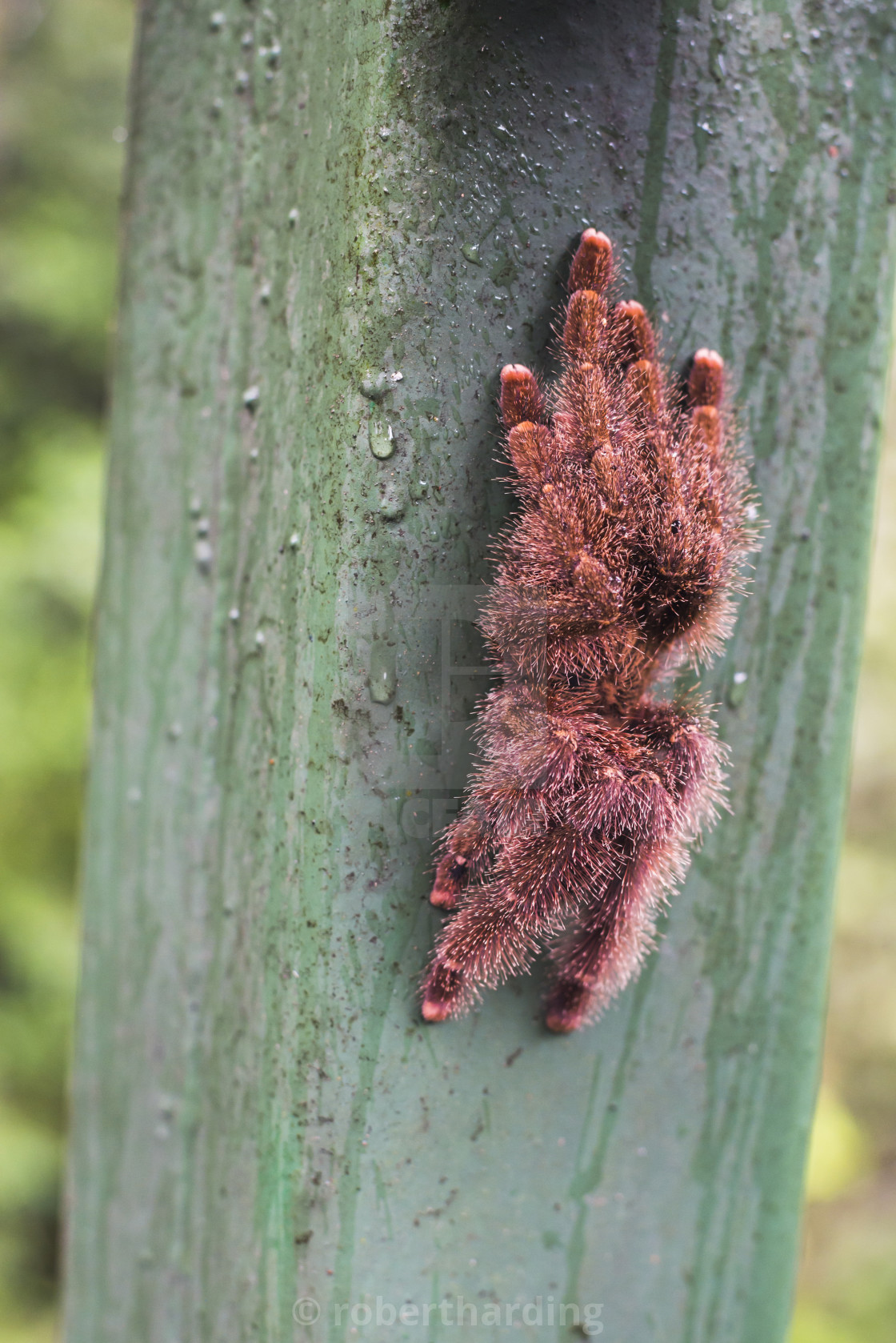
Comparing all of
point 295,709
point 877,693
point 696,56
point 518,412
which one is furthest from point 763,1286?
point 877,693

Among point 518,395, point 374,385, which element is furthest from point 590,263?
point 374,385

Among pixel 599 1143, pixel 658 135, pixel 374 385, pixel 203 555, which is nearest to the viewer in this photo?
pixel 374 385

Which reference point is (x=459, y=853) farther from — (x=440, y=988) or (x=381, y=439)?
(x=381, y=439)

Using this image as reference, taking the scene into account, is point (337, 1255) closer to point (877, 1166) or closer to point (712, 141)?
point (712, 141)

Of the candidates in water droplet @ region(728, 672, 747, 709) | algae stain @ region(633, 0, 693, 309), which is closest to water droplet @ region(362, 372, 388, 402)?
algae stain @ region(633, 0, 693, 309)

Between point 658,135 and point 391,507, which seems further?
point 658,135

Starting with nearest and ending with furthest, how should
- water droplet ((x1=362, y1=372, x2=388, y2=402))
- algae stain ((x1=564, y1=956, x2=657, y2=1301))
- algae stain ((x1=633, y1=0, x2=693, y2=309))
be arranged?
1. water droplet ((x1=362, y1=372, x2=388, y2=402))
2. algae stain ((x1=633, y1=0, x2=693, y2=309))
3. algae stain ((x1=564, y1=956, x2=657, y2=1301))

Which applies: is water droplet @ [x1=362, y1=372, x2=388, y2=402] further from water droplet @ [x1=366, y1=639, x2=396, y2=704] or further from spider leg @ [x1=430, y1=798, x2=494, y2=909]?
spider leg @ [x1=430, y1=798, x2=494, y2=909]
